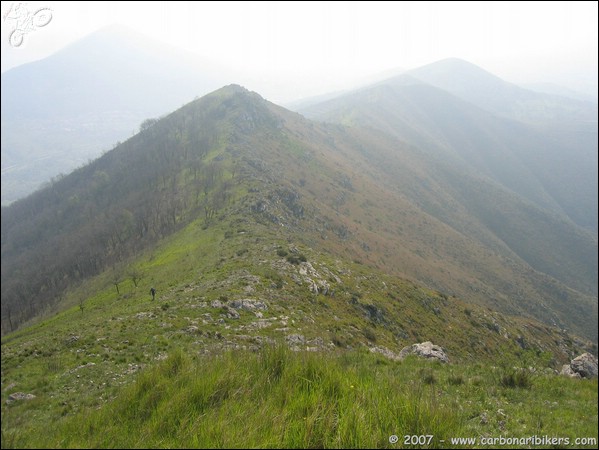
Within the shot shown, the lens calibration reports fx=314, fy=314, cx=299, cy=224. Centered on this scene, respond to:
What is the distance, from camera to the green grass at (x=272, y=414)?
4.33 metres

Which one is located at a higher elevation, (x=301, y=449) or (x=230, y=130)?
(x=230, y=130)

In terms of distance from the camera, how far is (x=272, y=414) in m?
4.81

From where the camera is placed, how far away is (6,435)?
4.38 m

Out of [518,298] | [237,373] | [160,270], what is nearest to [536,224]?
[518,298]

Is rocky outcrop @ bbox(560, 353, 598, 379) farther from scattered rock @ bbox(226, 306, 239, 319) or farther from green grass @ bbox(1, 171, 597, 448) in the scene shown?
scattered rock @ bbox(226, 306, 239, 319)

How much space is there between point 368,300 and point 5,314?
83329mm

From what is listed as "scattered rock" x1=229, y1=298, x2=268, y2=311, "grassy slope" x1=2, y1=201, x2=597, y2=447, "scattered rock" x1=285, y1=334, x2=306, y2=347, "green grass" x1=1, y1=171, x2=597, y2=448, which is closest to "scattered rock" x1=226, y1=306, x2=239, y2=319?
"grassy slope" x1=2, y1=201, x2=597, y2=447

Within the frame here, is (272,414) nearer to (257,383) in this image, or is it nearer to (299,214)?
(257,383)

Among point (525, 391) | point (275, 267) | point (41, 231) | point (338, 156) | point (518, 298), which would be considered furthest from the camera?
point (338, 156)

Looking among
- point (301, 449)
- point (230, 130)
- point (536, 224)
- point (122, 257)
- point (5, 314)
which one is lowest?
point (536, 224)

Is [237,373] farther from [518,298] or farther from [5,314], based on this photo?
[518,298]

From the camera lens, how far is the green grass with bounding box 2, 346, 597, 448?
4.33 m

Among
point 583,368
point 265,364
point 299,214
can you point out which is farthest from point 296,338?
point 299,214

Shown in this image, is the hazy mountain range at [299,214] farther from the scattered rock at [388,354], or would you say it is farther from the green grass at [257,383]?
the scattered rock at [388,354]
